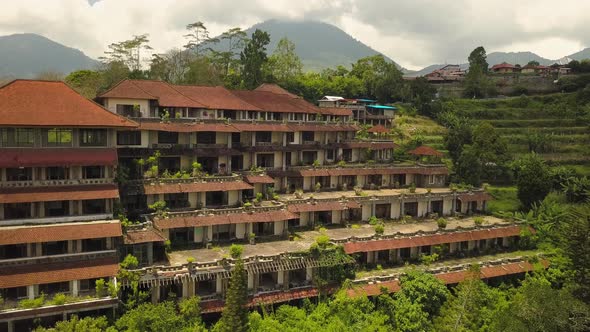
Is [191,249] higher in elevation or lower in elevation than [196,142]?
lower

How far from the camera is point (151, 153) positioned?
124 ft

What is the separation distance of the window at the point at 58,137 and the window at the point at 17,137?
2.62ft

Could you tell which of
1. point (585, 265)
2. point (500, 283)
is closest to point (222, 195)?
point (500, 283)

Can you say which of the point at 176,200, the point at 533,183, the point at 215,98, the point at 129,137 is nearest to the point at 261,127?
the point at 215,98

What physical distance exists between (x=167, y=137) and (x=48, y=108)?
395 inches

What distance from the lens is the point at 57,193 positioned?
2964 cm

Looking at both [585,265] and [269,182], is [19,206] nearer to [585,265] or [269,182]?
[269,182]

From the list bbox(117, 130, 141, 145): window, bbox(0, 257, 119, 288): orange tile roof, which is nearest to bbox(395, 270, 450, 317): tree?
bbox(0, 257, 119, 288): orange tile roof

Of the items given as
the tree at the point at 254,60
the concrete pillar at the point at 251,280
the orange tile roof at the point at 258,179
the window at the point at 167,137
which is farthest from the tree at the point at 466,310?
the tree at the point at 254,60

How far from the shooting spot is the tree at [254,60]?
215 feet

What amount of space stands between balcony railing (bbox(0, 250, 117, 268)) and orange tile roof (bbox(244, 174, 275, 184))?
14232mm

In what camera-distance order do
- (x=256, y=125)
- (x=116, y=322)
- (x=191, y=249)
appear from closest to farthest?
(x=116, y=322)
(x=191, y=249)
(x=256, y=125)

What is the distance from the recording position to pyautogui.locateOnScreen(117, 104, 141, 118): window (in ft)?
127

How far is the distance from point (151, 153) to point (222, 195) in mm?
6508
